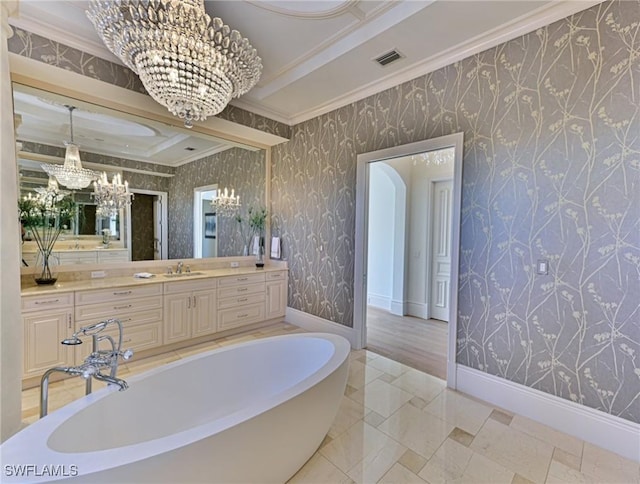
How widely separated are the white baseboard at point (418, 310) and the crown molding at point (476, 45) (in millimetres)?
3381

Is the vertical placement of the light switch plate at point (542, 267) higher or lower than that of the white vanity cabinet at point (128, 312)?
higher

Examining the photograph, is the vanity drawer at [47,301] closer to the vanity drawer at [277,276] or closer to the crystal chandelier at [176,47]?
the crystal chandelier at [176,47]

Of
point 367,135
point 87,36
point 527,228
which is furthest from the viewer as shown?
point 367,135

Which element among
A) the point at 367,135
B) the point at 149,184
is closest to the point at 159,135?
the point at 149,184

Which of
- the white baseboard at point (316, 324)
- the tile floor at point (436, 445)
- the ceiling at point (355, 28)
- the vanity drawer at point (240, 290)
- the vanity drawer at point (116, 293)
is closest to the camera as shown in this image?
the tile floor at point (436, 445)

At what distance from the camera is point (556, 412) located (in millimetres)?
2078

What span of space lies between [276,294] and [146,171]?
2.41m

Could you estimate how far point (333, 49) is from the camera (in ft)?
8.74

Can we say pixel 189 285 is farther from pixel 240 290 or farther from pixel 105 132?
pixel 105 132

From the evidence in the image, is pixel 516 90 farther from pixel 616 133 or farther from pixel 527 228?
pixel 527 228

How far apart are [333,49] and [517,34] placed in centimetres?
152

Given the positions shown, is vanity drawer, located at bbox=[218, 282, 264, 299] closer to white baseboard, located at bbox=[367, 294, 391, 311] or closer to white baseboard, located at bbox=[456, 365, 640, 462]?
white baseboard, located at bbox=[367, 294, 391, 311]

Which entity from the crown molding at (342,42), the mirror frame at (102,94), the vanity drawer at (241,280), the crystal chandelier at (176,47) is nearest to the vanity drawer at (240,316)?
the vanity drawer at (241,280)

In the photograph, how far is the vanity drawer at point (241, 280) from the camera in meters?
3.69
